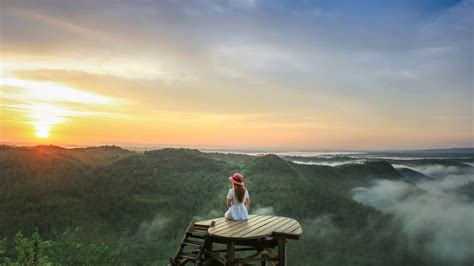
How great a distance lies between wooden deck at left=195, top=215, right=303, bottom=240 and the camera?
339 inches

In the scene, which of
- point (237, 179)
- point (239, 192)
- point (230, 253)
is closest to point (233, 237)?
point (230, 253)

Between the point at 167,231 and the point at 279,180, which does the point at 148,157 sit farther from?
the point at 279,180

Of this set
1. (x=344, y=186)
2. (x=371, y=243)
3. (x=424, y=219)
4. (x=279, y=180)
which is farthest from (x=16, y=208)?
(x=424, y=219)

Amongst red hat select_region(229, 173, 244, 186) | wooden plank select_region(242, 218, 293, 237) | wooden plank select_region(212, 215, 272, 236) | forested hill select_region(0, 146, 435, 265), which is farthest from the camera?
forested hill select_region(0, 146, 435, 265)

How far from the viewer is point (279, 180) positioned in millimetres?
58750

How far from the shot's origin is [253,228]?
9.34 meters

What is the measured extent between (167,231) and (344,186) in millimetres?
47634

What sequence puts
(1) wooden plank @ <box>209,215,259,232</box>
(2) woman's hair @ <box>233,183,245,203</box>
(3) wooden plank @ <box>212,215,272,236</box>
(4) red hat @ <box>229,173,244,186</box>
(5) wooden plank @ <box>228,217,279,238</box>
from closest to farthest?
(5) wooden plank @ <box>228,217,279,238</box> → (3) wooden plank @ <box>212,215,272,236</box> → (1) wooden plank @ <box>209,215,259,232</box> → (2) woman's hair @ <box>233,183,245,203</box> → (4) red hat @ <box>229,173,244,186</box>

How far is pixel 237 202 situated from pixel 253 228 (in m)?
1.39

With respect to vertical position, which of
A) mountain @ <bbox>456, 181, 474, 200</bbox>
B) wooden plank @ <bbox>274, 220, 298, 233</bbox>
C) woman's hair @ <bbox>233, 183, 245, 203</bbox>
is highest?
woman's hair @ <bbox>233, 183, 245, 203</bbox>

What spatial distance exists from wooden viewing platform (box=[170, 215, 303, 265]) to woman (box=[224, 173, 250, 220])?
0.22 metres

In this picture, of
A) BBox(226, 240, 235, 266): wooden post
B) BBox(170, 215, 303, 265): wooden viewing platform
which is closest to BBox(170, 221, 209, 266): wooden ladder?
BBox(170, 215, 303, 265): wooden viewing platform

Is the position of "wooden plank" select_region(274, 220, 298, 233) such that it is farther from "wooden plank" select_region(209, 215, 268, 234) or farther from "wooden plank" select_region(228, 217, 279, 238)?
"wooden plank" select_region(209, 215, 268, 234)

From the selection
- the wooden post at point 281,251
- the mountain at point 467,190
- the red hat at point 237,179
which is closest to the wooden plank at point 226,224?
the red hat at point 237,179
